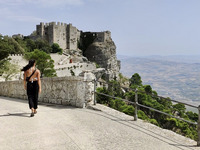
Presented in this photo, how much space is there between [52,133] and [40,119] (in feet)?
4.00

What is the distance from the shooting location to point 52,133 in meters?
4.43

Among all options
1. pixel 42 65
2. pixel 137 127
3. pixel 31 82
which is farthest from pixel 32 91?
pixel 42 65

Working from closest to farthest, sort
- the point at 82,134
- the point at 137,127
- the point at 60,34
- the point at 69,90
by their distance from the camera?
the point at 82,134 < the point at 137,127 < the point at 69,90 < the point at 60,34

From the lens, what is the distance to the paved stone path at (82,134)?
12.7 feet

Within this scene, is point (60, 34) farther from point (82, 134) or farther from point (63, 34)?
point (82, 134)

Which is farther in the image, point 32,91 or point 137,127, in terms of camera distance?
point 32,91

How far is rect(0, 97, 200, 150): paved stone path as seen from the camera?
12.7ft

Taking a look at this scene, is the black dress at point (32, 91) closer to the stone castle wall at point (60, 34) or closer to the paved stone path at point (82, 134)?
the paved stone path at point (82, 134)

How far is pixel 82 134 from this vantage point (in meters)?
4.48

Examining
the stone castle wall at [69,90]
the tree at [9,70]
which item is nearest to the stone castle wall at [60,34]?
the tree at [9,70]

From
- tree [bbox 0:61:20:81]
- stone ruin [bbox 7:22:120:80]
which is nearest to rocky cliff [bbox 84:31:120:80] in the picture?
stone ruin [bbox 7:22:120:80]

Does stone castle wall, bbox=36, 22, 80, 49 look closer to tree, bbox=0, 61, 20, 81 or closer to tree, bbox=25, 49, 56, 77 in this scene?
tree, bbox=25, 49, 56, 77

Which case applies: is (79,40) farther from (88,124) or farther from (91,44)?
(88,124)

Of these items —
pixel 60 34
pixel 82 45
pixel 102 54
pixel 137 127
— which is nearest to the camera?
pixel 137 127
